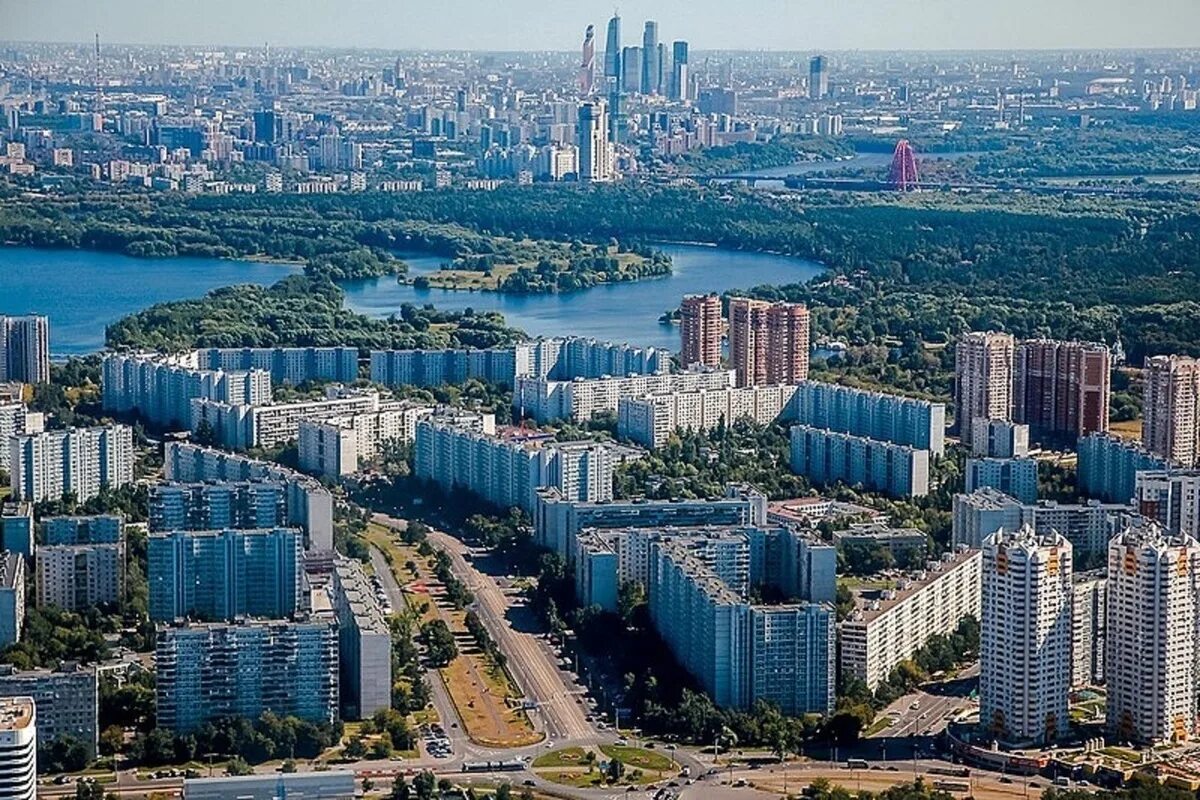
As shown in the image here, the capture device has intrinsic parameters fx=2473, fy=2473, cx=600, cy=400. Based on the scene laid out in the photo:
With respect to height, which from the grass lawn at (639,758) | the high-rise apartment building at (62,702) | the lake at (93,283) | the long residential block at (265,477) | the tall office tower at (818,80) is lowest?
the grass lawn at (639,758)

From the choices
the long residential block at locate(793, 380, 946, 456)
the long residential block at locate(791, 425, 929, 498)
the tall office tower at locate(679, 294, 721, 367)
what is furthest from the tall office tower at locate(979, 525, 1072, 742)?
the tall office tower at locate(679, 294, 721, 367)

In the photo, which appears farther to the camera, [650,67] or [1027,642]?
[650,67]

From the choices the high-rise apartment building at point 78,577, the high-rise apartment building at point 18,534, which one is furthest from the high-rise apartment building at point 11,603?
the high-rise apartment building at point 18,534

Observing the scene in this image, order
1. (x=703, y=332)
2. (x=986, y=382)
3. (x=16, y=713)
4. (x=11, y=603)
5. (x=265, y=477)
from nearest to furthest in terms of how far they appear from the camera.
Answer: (x=16, y=713) < (x=11, y=603) < (x=265, y=477) < (x=986, y=382) < (x=703, y=332)

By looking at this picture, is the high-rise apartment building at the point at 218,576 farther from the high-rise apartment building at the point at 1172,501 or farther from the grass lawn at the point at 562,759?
the high-rise apartment building at the point at 1172,501

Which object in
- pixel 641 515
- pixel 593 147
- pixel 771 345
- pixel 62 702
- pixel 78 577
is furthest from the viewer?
pixel 593 147

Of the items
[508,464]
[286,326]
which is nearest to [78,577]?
[508,464]

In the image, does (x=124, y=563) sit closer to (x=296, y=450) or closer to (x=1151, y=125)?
(x=296, y=450)

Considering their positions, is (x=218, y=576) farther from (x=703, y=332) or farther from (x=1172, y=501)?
(x=703, y=332)

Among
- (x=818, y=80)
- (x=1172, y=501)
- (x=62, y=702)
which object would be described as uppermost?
(x=818, y=80)
